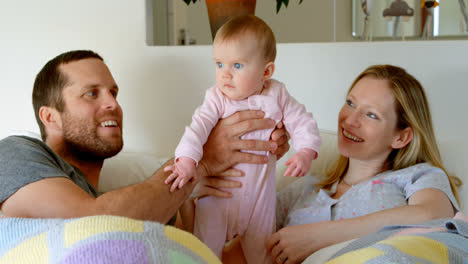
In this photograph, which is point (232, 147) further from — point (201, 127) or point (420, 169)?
point (420, 169)

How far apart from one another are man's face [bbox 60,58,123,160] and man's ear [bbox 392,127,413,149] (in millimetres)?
999

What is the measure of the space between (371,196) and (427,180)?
0.58ft

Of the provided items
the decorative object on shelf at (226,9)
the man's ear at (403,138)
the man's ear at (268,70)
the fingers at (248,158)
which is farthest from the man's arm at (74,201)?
the decorative object on shelf at (226,9)

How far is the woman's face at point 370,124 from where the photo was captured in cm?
167

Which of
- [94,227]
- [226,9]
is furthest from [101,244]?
[226,9]

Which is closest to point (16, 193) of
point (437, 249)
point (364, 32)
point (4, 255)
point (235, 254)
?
point (4, 255)

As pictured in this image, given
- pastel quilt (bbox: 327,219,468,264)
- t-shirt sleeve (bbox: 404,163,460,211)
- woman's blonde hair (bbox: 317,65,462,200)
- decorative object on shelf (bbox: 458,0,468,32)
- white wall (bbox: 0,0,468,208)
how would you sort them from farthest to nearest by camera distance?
1. decorative object on shelf (bbox: 458,0,468,32)
2. white wall (bbox: 0,0,468,208)
3. woman's blonde hair (bbox: 317,65,462,200)
4. t-shirt sleeve (bbox: 404,163,460,211)
5. pastel quilt (bbox: 327,219,468,264)

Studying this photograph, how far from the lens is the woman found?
59.6 inches

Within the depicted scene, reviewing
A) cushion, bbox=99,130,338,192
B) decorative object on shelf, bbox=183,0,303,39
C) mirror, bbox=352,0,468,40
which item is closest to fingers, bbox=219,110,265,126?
cushion, bbox=99,130,338,192

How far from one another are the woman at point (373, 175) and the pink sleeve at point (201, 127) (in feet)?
1.21

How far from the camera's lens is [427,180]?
1.55 m

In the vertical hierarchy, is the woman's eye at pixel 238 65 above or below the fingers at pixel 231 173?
above

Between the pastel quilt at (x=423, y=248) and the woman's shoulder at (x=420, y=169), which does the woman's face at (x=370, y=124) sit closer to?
the woman's shoulder at (x=420, y=169)

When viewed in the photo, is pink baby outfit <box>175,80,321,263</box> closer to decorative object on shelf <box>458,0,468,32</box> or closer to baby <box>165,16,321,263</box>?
baby <box>165,16,321,263</box>
